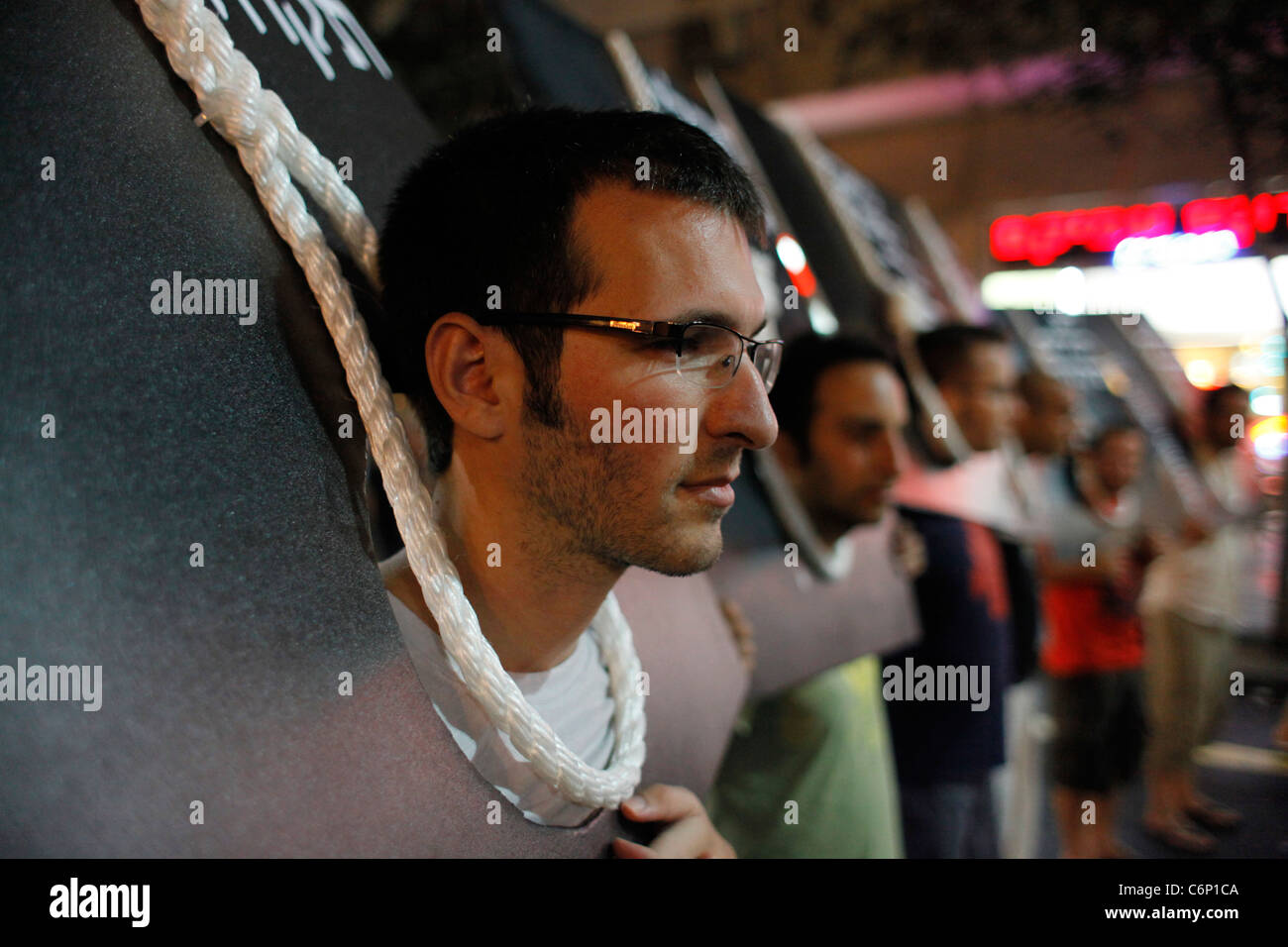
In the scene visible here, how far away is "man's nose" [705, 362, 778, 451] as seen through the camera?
56cm

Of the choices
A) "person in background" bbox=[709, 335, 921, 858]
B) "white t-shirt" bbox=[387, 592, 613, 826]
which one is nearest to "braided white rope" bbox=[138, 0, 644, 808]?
"white t-shirt" bbox=[387, 592, 613, 826]

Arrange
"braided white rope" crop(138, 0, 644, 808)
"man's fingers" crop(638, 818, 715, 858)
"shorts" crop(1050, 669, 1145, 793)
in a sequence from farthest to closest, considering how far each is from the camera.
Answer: "shorts" crop(1050, 669, 1145, 793), "man's fingers" crop(638, 818, 715, 858), "braided white rope" crop(138, 0, 644, 808)

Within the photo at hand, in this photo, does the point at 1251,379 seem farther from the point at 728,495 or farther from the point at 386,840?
the point at 386,840

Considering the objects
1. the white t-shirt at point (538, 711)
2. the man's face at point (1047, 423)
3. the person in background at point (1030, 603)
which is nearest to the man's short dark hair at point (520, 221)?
the white t-shirt at point (538, 711)

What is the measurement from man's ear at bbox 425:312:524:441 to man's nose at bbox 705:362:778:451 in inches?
4.9

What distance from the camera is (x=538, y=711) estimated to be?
0.57 meters

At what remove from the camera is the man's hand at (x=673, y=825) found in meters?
0.61

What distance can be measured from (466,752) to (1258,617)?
1318 mm

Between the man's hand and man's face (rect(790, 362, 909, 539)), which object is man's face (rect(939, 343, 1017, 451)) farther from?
the man's hand

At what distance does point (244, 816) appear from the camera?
482 mm

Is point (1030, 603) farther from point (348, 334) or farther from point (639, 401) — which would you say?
point (348, 334)

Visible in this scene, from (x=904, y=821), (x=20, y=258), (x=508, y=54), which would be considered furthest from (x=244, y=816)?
(x=904, y=821)

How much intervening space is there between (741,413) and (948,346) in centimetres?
130

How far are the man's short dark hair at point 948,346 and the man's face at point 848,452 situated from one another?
26.9 inches
